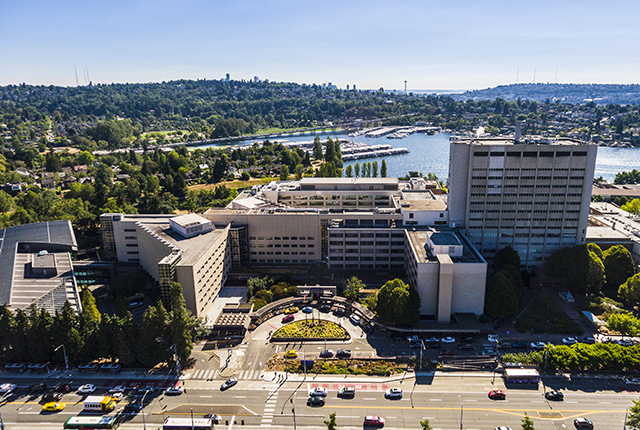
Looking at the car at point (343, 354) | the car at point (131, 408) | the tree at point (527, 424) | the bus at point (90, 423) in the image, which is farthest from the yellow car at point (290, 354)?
the tree at point (527, 424)

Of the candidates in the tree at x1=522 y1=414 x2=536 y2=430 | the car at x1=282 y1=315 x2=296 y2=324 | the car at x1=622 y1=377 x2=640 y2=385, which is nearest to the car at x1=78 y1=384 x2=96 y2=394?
the car at x1=282 y1=315 x2=296 y2=324

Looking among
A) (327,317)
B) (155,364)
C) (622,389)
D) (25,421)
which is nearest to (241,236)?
(327,317)

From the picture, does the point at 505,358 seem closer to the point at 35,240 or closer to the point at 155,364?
the point at 155,364

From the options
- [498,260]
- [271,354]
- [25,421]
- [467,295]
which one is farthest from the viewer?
[498,260]

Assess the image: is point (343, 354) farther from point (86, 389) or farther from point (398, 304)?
point (86, 389)

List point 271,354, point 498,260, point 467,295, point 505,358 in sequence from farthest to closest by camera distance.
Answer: point 498,260, point 467,295, point 271,354, point 505,358

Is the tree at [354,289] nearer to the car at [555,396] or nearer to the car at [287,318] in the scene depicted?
the car at [287,318]
